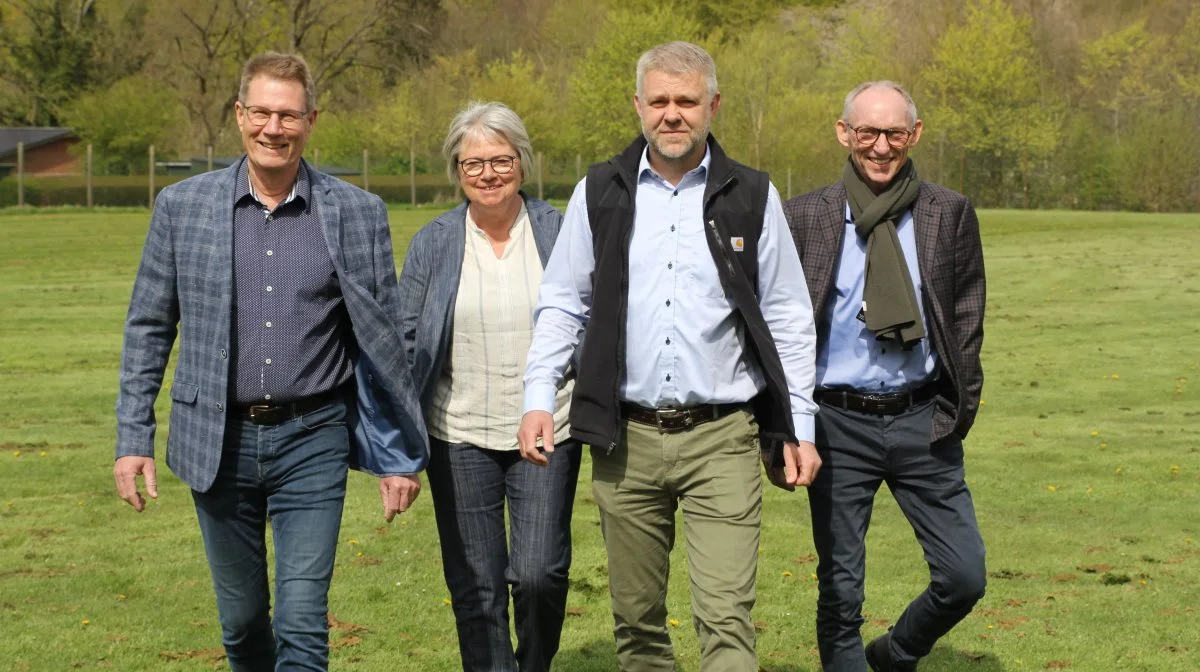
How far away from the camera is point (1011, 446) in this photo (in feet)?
38.8

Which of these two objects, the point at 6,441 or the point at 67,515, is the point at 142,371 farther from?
the point at 6,441

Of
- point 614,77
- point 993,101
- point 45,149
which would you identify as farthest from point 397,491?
point 45,149

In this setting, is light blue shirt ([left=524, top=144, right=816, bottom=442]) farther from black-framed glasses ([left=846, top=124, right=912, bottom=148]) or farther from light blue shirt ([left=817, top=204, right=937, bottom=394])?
black-framed glasses ([left=846, top=124, right=912, bottom=148])

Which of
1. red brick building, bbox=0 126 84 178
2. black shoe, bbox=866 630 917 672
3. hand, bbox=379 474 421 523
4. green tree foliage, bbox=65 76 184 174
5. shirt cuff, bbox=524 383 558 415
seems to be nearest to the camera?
shirt cuff, bbox=524 383 558 415

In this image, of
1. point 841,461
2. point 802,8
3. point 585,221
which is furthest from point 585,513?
point 802,8

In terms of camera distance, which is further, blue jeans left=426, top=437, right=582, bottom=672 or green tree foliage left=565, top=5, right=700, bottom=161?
green tree foliage left=565, top=5, right=700, bottom=161

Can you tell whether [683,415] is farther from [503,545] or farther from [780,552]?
[780,552]

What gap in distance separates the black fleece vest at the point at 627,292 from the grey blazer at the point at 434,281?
0.55 m

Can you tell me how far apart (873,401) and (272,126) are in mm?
2206

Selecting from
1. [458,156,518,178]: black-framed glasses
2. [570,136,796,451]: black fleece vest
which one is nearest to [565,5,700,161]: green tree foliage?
[458,156,518,178]: black-framed glasses

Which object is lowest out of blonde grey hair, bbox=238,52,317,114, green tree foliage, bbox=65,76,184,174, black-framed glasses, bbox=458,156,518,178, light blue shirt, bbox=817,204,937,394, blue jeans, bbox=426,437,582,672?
green tree foliage, bbox=65,76,184,174

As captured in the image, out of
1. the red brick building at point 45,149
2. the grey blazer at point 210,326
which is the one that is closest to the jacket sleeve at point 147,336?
the grey blazer at point 210,326

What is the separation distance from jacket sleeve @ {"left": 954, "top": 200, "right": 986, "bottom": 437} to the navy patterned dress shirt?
83.3 inches

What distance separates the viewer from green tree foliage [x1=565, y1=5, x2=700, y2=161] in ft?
236
